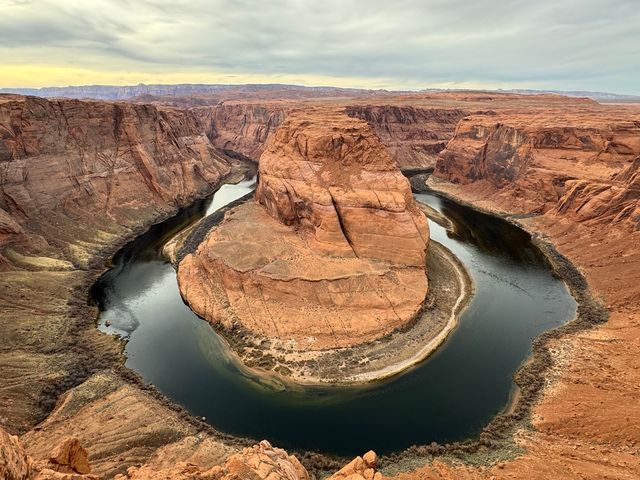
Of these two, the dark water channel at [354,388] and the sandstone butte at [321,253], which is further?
the sandstone butte at [321,253]

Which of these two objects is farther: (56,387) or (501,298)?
(501,298)

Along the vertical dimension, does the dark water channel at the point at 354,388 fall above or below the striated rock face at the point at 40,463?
below

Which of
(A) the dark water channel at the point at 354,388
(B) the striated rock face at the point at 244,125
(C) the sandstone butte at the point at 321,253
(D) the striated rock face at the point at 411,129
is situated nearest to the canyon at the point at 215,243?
(C) the sandstone butte at the point at 321,253

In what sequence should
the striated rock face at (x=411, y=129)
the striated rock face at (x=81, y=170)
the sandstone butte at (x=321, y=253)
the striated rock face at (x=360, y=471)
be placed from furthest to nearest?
the striated rock face at (x=411, y=129) → the striated rock face at (x=81, y=170) → the sandstone butte at (x=321, y=253) → the striated rock face at (x=360, y=471)

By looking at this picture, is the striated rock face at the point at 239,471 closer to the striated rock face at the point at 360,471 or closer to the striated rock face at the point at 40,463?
the striated rock face at the point at 40,463

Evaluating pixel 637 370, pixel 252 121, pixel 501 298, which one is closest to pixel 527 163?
pixel 501 298

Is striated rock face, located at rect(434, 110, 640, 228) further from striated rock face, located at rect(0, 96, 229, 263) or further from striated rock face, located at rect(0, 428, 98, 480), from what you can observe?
striated rock face, located at rect(0, 96, 229, 263)

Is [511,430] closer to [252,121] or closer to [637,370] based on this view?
[637,370]
